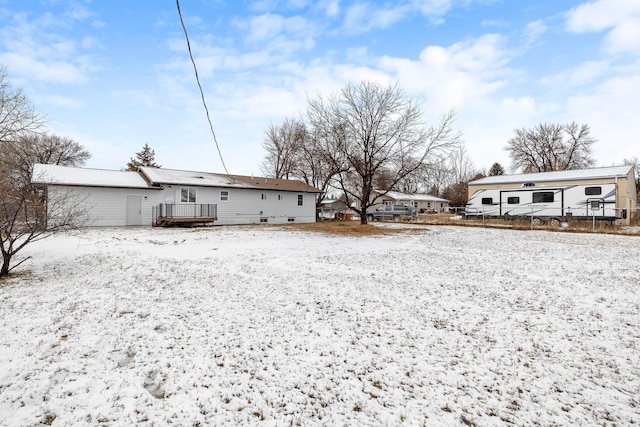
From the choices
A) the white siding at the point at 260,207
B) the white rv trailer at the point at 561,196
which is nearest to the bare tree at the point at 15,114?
the white siding at the point at 260,207

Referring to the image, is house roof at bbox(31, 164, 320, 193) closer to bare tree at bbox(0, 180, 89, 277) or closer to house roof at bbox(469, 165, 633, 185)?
bare tree at bbox(0, 180, 89, 277)

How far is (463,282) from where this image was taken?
5.72 m

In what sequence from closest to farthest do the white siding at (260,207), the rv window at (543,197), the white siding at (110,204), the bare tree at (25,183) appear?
the bare tree at (25,183), the white siding at (110,204), the rv window at (543,197), the white siding at (260,207)

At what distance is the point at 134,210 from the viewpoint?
17.6m

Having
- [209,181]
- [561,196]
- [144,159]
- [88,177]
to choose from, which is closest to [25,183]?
[88,177]

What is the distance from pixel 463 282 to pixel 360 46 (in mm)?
12318

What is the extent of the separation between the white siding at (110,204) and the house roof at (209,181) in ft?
4.30

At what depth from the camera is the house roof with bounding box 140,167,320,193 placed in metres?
18.3

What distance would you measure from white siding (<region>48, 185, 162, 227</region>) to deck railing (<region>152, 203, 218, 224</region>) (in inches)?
25.7

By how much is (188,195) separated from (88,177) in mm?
5465

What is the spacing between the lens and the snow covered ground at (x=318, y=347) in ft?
7.39

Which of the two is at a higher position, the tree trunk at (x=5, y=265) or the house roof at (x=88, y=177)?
the house roof at (x=88, y=177)

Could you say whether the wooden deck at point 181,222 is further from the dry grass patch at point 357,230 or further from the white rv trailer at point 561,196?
the white rv trailer at point 561,196

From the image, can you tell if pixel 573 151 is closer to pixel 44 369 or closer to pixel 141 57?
pixel 141 57
